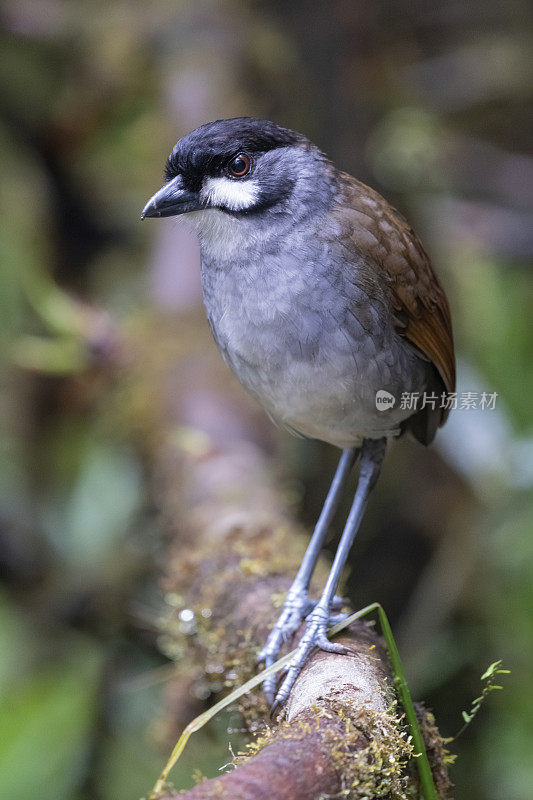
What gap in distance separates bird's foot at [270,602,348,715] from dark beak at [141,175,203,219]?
3.60 feet

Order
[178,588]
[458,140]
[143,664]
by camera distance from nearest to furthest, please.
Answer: [178,588], [143,664], [458,140]

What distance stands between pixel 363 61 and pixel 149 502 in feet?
10.2

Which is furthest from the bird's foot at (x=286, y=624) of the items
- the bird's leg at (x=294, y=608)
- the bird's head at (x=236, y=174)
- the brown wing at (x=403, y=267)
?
the bird's head at (x=236, y=174)

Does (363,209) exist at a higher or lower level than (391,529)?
higher

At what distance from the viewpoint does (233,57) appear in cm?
455

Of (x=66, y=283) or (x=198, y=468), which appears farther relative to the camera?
(x=66, y=283)

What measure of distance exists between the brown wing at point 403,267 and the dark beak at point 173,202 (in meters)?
0.42

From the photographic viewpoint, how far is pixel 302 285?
6.89 feet

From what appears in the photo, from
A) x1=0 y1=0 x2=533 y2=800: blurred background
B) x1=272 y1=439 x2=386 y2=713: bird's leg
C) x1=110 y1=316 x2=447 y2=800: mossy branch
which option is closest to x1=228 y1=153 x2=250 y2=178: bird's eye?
x1=272 y1=439 x2=386 y2=713: bird's leg

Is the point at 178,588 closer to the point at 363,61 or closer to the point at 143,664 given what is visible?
the point at 143,664

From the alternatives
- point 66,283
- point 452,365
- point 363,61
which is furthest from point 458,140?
point 452,365

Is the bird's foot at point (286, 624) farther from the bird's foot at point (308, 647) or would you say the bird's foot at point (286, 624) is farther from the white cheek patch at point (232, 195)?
the white cheek patch at point (232, 195)

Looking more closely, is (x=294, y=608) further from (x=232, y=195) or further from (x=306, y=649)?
(x=232, y=195)

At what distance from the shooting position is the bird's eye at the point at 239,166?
215cm
